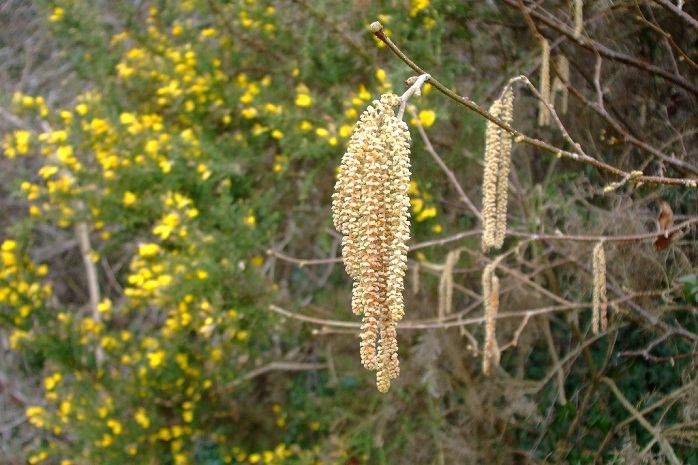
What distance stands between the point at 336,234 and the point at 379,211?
2948 mm

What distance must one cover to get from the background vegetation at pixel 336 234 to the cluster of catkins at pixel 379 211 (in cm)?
134

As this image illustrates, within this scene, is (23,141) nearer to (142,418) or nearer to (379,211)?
(142,418)

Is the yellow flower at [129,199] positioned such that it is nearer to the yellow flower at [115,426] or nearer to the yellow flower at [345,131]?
the yellow flower at [345,131]

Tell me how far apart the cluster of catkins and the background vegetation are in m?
1.34

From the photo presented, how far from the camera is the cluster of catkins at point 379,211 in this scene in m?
1.10

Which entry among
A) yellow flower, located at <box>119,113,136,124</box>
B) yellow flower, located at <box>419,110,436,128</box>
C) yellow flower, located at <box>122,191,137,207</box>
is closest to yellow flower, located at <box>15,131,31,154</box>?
yellow flower, located at <box>119,113,136,124</box>

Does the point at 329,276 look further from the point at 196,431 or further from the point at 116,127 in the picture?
the point at 116,127

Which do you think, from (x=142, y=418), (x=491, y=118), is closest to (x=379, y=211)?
(x=491, y=118)

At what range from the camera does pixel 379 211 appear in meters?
1.12

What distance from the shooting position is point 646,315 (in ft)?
7.91

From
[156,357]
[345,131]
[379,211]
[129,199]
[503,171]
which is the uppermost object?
[379,211]

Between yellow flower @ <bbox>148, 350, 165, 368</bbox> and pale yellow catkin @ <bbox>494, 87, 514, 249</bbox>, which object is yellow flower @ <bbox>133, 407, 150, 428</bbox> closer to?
yellow flower @ <bbox>148, 350, 165, 368</bbox>

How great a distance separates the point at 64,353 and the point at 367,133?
3.22 m

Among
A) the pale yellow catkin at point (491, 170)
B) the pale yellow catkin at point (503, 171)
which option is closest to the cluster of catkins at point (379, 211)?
the pale yellow catkin at point (491, 170)
